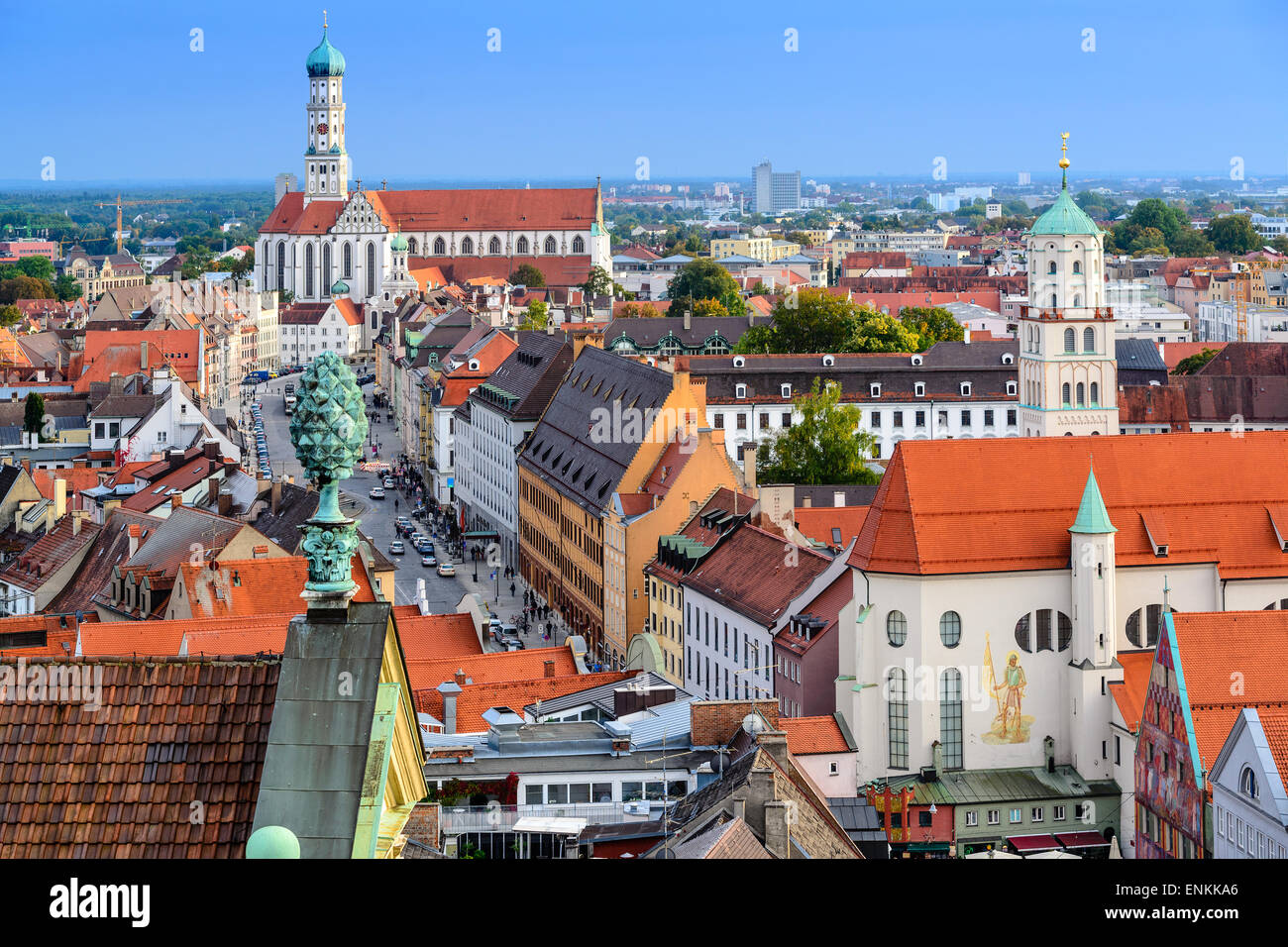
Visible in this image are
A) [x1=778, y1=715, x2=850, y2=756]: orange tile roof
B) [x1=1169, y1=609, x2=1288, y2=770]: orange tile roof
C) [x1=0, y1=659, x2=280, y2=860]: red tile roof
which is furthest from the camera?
[x1=778, y1=715, x2=850, y2=756]: orange tile roof

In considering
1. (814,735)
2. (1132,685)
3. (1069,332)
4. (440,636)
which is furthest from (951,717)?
(1069,332)

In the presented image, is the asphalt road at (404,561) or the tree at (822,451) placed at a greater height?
the tree at (822,451)

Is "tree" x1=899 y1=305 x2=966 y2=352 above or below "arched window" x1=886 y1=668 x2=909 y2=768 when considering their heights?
above

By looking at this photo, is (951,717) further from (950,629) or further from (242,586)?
(242,586)

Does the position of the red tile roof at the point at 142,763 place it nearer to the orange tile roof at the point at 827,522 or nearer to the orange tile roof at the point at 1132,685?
the orange tile roof at the point at 1132,685

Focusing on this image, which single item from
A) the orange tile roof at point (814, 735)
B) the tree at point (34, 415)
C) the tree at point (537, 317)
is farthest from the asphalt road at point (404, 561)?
the tree at point (537, 317)

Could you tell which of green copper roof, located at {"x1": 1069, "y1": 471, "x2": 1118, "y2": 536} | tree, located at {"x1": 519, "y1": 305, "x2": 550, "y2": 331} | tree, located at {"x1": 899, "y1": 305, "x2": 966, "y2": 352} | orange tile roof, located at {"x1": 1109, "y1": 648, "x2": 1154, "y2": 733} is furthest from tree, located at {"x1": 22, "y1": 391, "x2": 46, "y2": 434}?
orange tile roof, located at {"x1": 1109, "y1": 648, "x2": 1154, "y2": 733}

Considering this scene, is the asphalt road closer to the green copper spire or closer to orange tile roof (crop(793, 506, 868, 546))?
orange tile roof (crop(793, 506, 868, 546))
